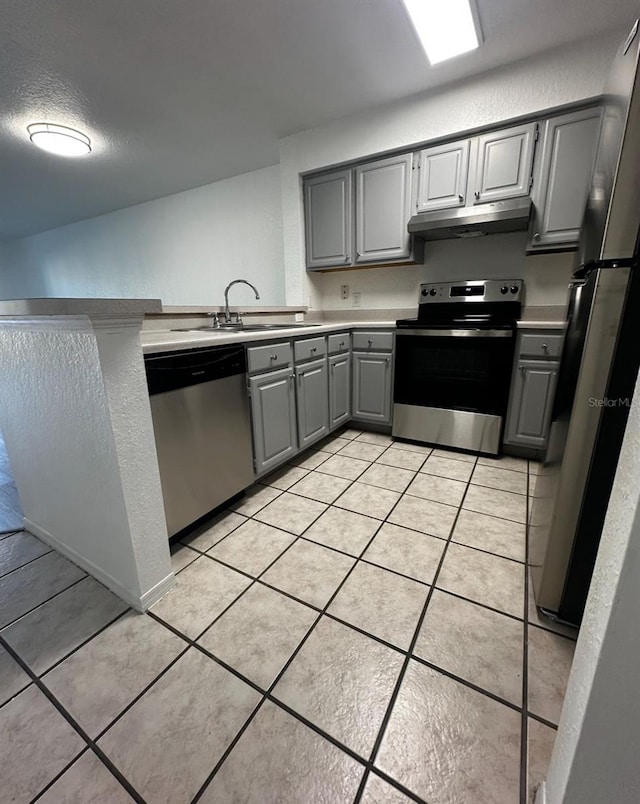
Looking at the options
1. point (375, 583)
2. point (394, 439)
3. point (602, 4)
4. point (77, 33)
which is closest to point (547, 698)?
point (375, 583)

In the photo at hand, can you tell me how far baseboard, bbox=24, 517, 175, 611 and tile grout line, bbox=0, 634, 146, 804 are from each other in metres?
0.29

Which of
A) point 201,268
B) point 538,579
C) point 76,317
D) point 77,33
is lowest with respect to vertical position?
point 538,579

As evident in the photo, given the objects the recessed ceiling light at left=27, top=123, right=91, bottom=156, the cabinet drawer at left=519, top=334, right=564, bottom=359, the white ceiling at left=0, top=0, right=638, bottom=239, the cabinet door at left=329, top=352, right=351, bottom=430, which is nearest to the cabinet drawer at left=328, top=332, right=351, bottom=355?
the cabinet door at left=329, top=352, right=351, bottom=430

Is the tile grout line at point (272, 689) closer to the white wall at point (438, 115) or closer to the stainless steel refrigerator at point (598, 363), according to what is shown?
the stainless steel refrigerator at point (598, 363)

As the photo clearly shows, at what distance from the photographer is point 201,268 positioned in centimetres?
427

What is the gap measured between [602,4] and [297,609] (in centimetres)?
310

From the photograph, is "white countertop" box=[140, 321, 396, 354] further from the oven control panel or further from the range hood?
the range hood

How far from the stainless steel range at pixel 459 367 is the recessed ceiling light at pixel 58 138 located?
3.03 meters

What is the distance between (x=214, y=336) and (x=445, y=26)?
2067 mm

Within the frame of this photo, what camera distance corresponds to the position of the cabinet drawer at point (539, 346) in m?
2.06

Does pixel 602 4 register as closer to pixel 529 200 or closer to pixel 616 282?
pixel 529 200

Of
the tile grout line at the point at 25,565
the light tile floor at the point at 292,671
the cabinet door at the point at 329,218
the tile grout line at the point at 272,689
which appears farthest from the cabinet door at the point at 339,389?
the tile grout line at the point at 25,565

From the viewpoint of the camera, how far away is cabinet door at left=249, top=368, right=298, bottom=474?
1849 millimetres

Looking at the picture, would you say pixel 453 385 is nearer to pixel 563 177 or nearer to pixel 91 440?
pixel 563 177
